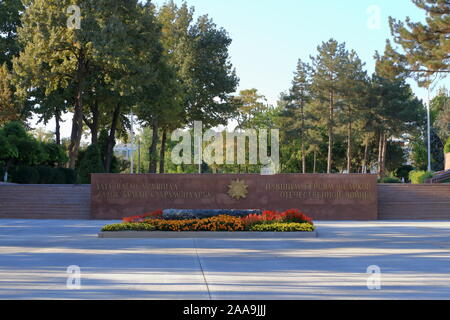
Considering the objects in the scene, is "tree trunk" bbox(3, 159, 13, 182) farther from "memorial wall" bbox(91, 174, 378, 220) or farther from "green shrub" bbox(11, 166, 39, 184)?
"memorial wall" bbox(91, 174, 378, 220)

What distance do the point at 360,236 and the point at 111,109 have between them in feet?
116

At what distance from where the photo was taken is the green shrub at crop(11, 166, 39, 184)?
39.2 metres

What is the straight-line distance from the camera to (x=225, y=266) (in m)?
13.5

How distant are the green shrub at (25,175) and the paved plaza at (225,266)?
57.8ft

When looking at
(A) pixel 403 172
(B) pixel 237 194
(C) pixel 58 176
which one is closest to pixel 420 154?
(A) pixel 403 172

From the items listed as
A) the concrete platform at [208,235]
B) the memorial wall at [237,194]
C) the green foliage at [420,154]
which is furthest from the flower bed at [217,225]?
the green foliage at [420,154]

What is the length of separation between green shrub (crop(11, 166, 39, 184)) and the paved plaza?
17616 mm

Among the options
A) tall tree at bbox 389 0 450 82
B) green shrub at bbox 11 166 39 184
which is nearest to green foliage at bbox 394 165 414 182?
tall tree at bbox 389 0 450 82

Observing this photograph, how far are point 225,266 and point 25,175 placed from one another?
2872cm

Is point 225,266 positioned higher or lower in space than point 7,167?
lower

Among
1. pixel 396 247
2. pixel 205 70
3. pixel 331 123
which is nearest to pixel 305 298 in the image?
pixel 396 247

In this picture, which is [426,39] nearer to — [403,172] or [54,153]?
[54,153]

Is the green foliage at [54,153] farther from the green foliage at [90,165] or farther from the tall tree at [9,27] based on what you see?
the tall tree at [9,27]
